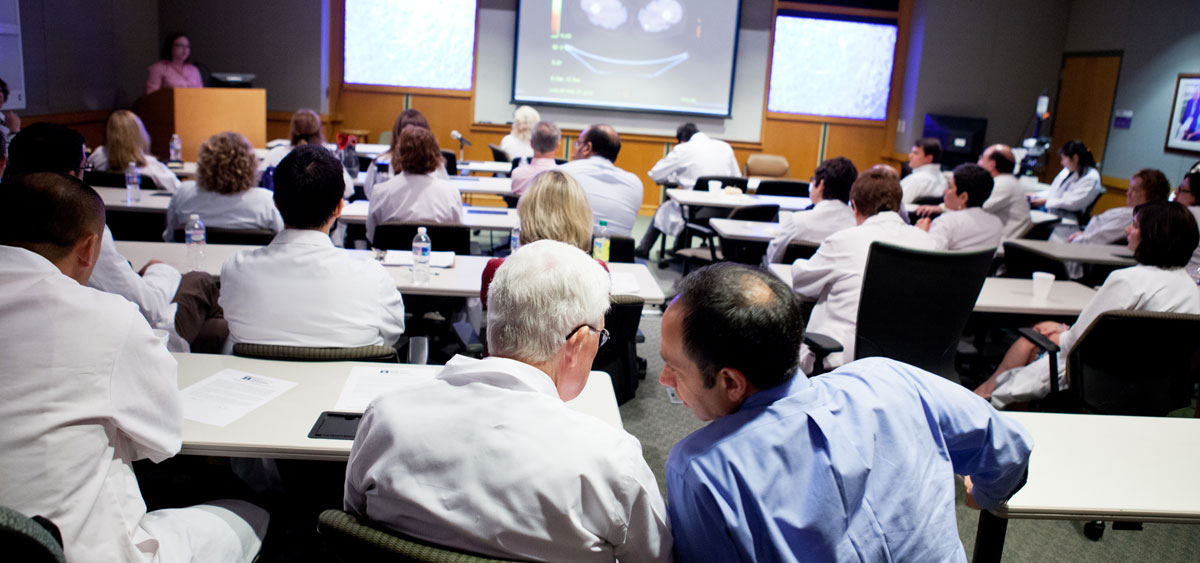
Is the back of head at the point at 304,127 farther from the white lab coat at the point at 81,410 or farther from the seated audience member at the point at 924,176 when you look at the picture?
the seated audience member at the point at 924,176

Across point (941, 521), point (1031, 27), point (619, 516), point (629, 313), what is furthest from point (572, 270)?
point (1031, 27)

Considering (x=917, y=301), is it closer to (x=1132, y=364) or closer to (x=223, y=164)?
(x=1132, y=364)

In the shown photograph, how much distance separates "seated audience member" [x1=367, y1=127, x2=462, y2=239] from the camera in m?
4.42

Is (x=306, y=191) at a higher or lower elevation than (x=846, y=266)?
higher

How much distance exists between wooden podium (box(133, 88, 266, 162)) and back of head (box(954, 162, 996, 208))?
5904mm

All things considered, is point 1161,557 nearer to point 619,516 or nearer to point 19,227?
point 619,516

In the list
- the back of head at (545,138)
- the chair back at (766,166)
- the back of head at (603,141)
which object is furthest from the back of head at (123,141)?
the chair back at (766,166)

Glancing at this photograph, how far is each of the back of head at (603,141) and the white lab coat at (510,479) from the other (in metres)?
4.30

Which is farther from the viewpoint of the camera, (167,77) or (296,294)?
(167,77)

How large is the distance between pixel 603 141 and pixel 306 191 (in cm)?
318

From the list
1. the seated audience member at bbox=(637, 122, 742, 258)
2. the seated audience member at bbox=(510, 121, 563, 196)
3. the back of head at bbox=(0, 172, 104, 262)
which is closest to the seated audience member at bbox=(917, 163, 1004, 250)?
the seated audience member at bbox=(510, 121, 563, 196)

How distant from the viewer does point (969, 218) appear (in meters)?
4.79

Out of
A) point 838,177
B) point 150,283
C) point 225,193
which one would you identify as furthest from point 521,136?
point 150,283

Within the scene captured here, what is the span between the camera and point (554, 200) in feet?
9.66
